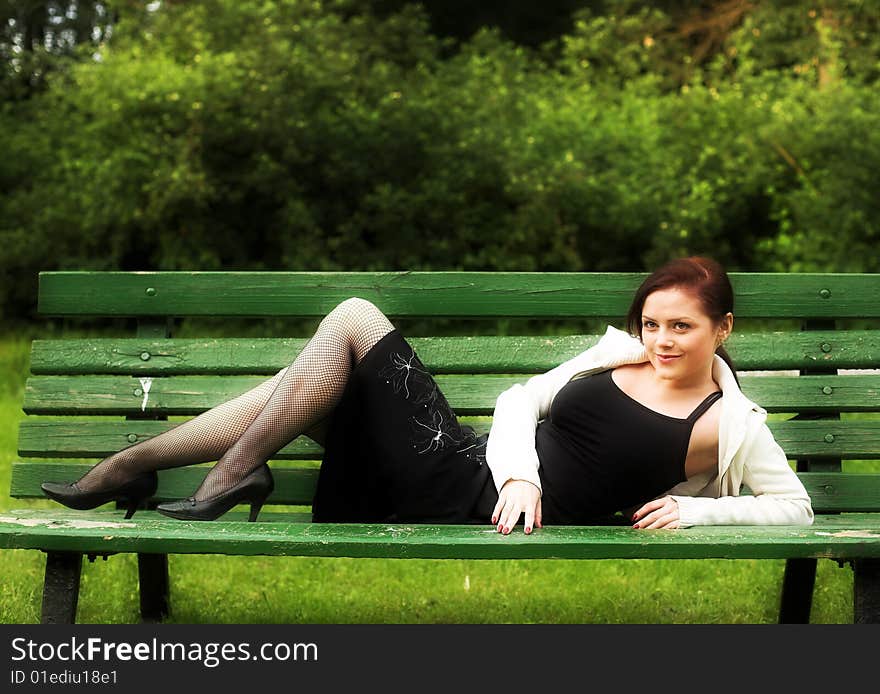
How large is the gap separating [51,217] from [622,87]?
6575mm

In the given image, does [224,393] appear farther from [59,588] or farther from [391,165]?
[391,165]

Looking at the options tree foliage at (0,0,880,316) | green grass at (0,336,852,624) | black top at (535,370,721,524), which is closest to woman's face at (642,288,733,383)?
black top at (535,370,721,524)

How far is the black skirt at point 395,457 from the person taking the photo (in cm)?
316

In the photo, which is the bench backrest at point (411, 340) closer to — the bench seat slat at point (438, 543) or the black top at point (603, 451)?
the black top at point (603, 451)

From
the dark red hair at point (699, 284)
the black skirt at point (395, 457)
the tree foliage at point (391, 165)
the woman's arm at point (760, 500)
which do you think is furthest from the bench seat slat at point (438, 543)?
the tree foliage at point (391, 165)

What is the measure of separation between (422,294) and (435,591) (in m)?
1.14

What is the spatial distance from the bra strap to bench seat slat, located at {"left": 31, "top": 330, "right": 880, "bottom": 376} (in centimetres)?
51

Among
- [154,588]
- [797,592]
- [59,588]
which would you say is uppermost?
[59,588]

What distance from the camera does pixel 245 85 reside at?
920 cm

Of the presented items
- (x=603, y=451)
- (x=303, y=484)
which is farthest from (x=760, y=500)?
(x=303, y=484)

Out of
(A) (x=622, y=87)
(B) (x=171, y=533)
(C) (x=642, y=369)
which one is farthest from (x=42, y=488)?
(A) (x=622, y=87)

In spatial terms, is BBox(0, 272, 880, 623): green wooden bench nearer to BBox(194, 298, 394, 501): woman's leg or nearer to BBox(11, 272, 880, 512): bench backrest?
BBox(11, 272, 880, 512): bench backrest

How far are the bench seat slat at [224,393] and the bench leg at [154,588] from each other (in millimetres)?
494

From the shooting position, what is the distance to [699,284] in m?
2.96
